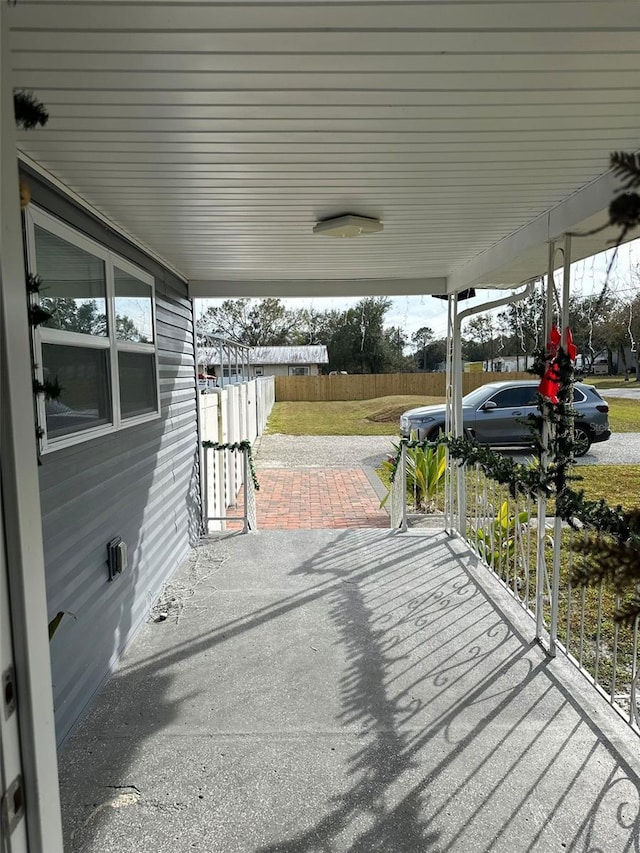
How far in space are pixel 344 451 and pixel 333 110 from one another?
403 inches

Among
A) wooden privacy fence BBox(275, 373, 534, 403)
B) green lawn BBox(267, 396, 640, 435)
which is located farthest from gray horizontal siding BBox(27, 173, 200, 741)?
wooden privacy fence BBox(275, 373, 534, 403)

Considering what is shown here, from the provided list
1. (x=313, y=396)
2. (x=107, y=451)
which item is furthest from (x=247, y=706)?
(x=313, y=396)

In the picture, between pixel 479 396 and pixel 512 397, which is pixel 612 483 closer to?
pixel 512 397

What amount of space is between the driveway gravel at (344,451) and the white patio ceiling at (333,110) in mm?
7079

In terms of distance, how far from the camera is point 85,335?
280 centimetres

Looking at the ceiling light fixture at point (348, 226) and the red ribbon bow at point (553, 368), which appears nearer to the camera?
the red ribbon bow at point (553, 368)

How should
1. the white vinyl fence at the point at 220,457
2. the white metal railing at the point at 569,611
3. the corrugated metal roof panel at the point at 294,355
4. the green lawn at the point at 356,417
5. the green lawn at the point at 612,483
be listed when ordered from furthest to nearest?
the corrugated metal roof panel at the point at 294,355
the green lawn at the point at 356,417
the green lawn at the point at 612,483
the white vinyl fence at the point at 220,457
the white metal railing at the point at 569,611

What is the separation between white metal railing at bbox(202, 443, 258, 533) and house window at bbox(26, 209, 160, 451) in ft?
5.99

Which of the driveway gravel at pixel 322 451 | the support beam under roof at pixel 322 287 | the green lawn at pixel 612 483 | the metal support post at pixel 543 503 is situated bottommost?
the driveway gravel at pixel 322 451

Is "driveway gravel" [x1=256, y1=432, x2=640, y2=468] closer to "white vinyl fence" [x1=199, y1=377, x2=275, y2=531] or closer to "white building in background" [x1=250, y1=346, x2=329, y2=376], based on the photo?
"white vinyl fence" [x1=199, y1=377, x2=275, y2=531]

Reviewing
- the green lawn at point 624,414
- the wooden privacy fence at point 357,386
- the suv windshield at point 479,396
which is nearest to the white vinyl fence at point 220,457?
the suv windshield at point 479,396

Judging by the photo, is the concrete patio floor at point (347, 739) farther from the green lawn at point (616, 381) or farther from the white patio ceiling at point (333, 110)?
the green lawn at point (616, 381)

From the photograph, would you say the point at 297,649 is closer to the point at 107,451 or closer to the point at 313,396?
the point at 107,451

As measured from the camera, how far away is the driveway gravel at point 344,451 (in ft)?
32.5
